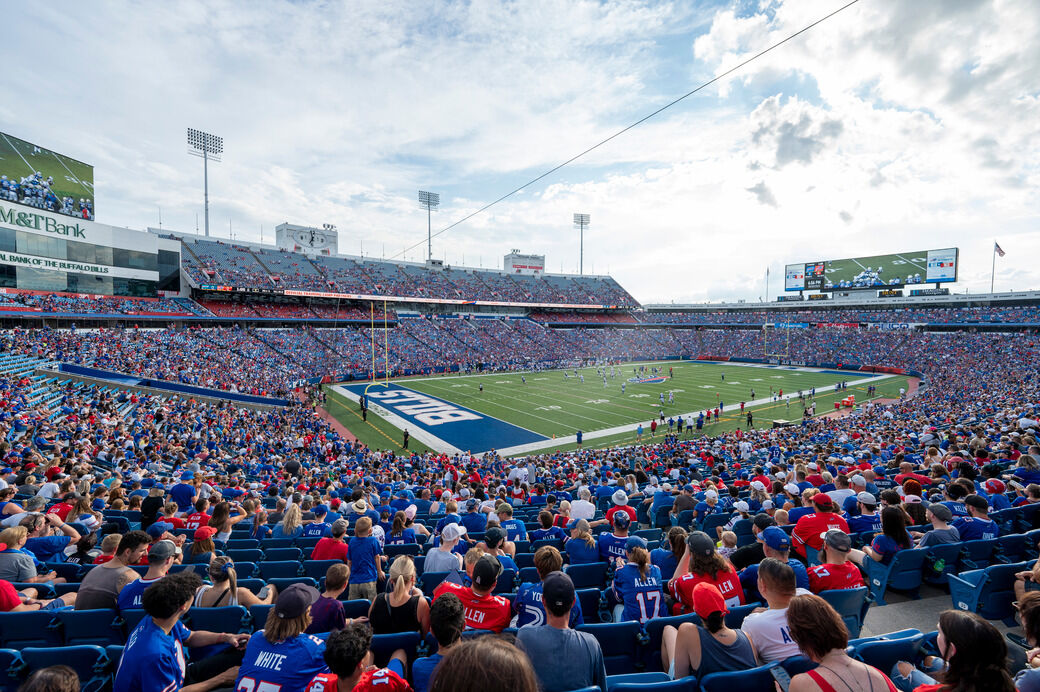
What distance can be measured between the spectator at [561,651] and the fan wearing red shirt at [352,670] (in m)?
0.87

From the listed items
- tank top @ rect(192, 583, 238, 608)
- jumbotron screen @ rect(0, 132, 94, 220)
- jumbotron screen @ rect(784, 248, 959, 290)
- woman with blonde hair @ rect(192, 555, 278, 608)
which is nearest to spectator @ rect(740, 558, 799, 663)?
woman with blonde hair @ rect(192, 555, 278, 608)

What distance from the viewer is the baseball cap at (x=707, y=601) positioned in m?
3.32

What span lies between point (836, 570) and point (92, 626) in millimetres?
7371

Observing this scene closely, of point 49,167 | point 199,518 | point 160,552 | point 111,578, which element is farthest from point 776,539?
point 49,167

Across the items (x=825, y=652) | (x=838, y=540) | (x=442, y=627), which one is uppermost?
(x=825, y=652)

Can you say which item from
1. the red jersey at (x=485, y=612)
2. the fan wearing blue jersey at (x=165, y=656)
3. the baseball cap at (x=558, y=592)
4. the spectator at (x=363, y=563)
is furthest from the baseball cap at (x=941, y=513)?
the fan wearing blue jersey at (x=165, y=656)

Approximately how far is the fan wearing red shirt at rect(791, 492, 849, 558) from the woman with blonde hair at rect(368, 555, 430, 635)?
480cm

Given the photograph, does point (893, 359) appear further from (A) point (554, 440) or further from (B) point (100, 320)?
(B) point (100, 320)

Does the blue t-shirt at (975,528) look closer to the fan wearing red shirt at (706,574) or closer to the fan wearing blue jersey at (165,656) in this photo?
the fan wearing red shirt at (706,574)

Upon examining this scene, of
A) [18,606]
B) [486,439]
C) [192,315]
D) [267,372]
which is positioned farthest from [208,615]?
[192,315]

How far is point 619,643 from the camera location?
413 cm

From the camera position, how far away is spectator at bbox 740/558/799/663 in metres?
3.33

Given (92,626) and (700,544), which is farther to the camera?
(92,626)

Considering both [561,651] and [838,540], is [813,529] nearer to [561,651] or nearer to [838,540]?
[838,540]
